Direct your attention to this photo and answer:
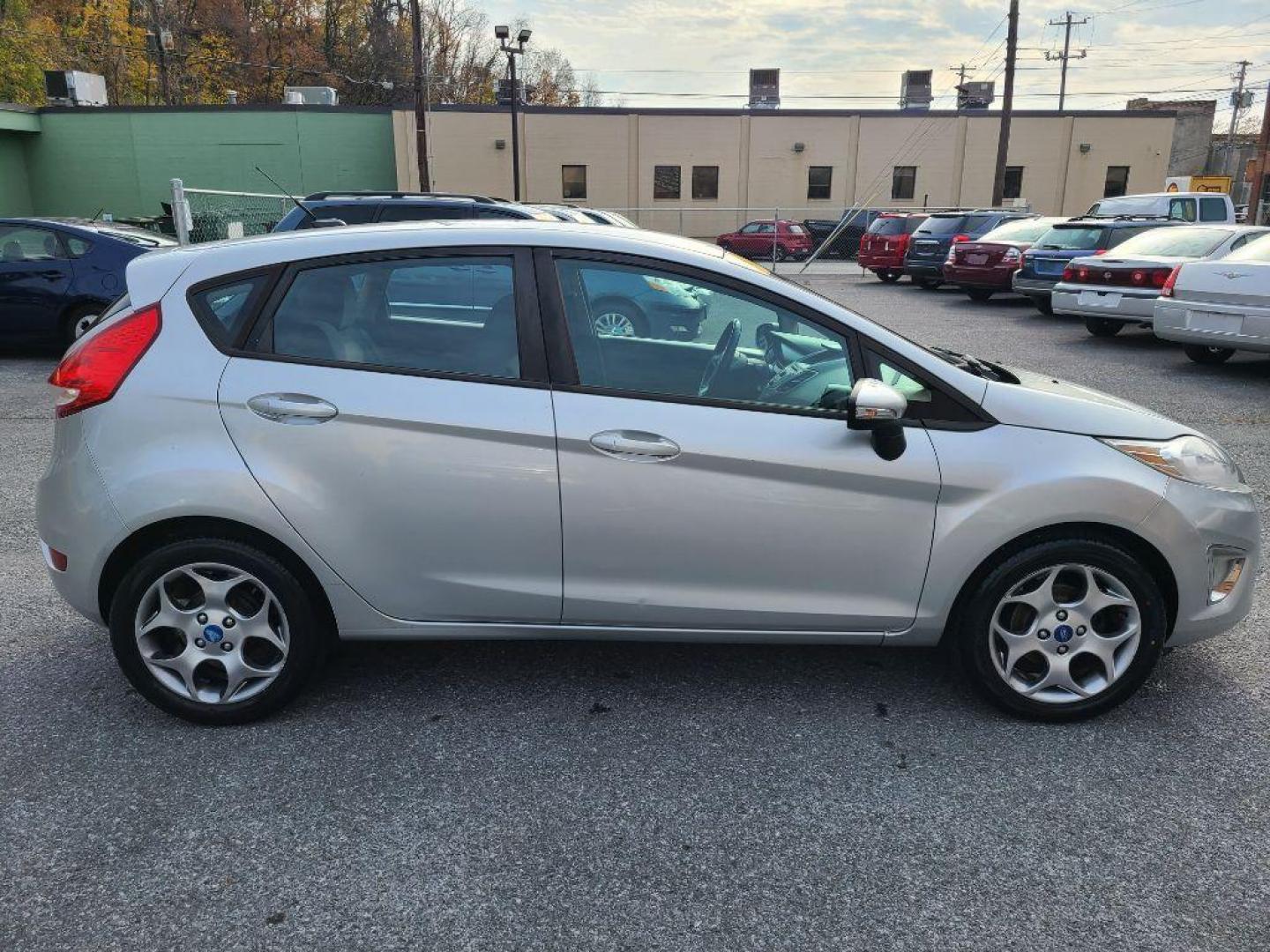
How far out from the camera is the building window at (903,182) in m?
41.3

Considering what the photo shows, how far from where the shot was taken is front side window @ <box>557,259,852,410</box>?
10.3 feet

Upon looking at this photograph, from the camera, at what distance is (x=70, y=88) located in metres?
33.7

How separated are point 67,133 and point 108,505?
37.7 metres

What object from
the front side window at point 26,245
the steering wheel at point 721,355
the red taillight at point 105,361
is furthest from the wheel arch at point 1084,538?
the front side window at point 26,245

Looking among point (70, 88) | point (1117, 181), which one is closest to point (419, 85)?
point (70, 88)

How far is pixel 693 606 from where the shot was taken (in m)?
3.18

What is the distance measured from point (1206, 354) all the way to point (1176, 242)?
6.89ft

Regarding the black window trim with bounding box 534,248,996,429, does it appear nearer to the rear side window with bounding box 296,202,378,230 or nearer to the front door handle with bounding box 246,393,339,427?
the front door handle with bounding box 246,393,339,427

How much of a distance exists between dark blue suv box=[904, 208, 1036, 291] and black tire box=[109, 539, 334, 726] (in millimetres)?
18944

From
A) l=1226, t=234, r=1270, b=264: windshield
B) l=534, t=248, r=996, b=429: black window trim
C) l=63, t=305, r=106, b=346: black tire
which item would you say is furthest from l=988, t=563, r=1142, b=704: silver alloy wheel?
l=63, t=305, r=106, b=346: black tire

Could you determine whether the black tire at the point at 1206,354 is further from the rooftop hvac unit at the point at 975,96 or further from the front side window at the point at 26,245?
the rooftop hvac unit at the point at 975,96

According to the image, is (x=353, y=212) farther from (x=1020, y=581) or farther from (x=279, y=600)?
(x=1020, y=581)

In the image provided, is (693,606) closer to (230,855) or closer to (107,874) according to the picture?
(230,855)

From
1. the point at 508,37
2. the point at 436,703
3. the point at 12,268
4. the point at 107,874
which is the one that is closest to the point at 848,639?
the point at 436,703
